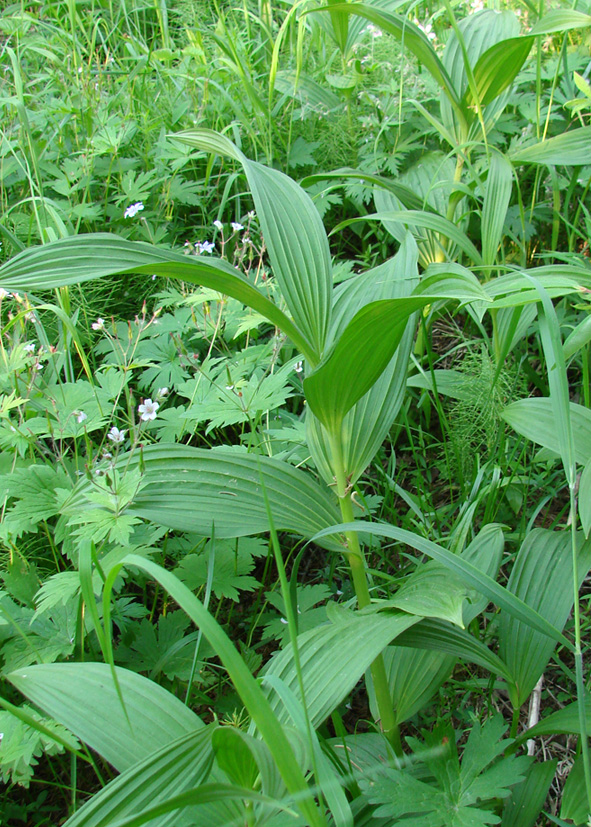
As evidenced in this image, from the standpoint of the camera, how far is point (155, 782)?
762 mm

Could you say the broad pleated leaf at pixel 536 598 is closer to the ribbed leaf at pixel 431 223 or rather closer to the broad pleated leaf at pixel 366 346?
the broad pleated leaf at pixel 366 346

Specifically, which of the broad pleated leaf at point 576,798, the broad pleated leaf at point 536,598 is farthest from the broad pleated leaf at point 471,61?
the broad pleated leaf at point 576,798

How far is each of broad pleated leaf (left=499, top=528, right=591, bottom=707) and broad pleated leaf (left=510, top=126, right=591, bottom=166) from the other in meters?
1.19

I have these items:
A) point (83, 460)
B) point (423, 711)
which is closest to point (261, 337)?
point (83, 460)

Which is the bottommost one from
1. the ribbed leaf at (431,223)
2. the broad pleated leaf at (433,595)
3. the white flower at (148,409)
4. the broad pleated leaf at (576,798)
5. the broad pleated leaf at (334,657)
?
the broad pleated leaf at (576,798)

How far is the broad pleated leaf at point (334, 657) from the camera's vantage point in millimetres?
838

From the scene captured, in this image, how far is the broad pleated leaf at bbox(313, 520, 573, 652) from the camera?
34.1 inches

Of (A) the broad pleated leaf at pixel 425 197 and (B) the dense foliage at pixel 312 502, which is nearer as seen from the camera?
(B) the dense foliage at pixel 312 502

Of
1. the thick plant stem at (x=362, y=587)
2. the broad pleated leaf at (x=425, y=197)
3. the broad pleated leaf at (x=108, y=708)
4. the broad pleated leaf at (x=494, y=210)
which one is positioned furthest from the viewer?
the broad pleated leaf at (x=425, y=197)

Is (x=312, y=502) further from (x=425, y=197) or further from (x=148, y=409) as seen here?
(x=425, y=197)

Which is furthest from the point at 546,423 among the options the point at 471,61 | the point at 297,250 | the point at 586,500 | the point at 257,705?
the point at 471,61

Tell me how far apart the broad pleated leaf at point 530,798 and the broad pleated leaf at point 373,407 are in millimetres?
568

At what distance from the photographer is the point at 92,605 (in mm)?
890

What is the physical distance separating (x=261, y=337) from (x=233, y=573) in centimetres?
99
